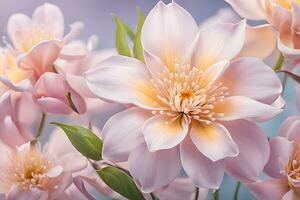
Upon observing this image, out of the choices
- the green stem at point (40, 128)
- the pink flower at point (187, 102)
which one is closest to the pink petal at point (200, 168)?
the pink flower at point (187, 102)

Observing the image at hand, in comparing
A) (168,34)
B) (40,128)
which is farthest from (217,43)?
(40,128)

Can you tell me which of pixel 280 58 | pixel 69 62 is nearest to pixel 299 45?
pixel 280 58

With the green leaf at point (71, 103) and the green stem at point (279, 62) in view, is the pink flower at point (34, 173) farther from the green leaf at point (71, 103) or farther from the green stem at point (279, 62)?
the green stem at point (279, 62)

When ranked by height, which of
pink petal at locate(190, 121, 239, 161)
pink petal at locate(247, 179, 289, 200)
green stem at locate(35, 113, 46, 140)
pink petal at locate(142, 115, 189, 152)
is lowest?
pink petal at locate(247, 179, 289, 200)

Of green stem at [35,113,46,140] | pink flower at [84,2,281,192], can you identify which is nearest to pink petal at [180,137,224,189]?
pink flower at [84,2,281,192]

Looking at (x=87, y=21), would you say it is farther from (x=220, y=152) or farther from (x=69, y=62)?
(x=220, y=152)

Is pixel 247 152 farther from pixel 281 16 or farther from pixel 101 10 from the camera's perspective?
pixel 101 10

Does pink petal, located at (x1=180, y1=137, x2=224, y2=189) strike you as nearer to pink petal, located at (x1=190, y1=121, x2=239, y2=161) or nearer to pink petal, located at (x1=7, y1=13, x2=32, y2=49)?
pink petal, located at (x1=190, y1=121, x2=239, y2=161)
